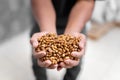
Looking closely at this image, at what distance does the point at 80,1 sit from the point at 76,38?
259mm

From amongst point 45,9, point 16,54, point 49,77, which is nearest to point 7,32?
point 16,54

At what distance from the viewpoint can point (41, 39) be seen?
0.85 meters

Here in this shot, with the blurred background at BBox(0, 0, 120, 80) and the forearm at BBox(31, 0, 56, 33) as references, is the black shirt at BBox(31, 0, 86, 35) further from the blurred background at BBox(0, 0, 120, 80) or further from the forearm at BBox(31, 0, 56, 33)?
the blurred background at BBox(0, 0, 120, 80)

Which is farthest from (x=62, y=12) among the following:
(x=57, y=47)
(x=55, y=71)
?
(x=55, y=71)

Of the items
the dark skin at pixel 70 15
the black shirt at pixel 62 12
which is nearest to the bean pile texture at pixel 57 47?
the dark skin at pixel 70 15

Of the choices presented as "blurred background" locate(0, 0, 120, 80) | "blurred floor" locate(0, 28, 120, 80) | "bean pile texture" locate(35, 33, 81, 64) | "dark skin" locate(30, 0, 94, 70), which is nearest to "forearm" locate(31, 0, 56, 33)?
"dark skin" locate(30, 0, 94, 70)

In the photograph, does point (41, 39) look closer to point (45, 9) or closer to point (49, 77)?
point (45, 9)

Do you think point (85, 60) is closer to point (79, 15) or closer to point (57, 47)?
point (79, 15)

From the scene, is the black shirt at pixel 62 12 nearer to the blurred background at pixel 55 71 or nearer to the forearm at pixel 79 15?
the forearm at pixel 79 15

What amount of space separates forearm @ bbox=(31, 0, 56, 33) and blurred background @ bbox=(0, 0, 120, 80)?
31 cm

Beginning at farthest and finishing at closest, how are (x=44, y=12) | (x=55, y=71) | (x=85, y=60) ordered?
(x=85, y=60) < (x=55, y=71) < (x=44, y=12)

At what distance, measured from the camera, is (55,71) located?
139 cm

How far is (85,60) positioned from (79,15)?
54 cm

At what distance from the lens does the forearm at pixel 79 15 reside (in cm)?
99
